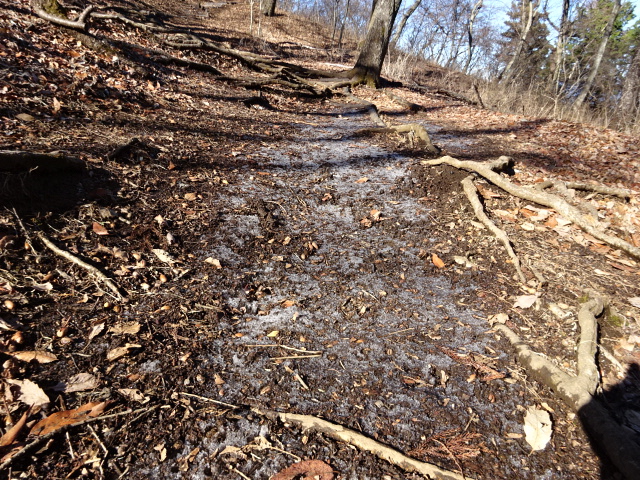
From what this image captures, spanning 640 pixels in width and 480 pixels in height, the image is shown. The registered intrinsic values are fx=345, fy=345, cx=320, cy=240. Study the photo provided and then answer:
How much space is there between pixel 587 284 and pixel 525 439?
1.85 m

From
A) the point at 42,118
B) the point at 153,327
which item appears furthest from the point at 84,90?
the point at 153,327

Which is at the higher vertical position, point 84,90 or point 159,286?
point 84,90

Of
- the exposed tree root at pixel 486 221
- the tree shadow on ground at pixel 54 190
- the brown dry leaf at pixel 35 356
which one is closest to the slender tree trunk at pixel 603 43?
the exposed tree root at pixel 486 221

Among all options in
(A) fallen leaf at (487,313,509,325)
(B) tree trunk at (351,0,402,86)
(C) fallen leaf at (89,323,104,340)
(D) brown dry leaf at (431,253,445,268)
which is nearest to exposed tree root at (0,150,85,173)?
(C) fallen leaf at (89,323,104,340)

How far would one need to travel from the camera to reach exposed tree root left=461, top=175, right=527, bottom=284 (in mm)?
3238

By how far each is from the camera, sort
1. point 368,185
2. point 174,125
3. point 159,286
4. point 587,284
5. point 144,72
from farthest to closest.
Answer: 1. point 144,72
2. point 174,125
3. point 368,185
4. point 587,284
5. point 159,286

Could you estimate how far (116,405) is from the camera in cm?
179

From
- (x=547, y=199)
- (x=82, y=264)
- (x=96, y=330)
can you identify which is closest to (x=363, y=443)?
(x=96, y=330)

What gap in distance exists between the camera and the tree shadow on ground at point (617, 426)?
68.1 inches

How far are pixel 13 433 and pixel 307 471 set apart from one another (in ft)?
4.44

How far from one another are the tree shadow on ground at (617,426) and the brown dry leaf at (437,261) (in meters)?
1.47

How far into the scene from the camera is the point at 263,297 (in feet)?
9.12

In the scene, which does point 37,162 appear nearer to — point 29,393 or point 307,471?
point 29,393

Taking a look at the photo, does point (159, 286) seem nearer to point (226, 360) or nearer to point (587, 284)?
point (226, 360)
